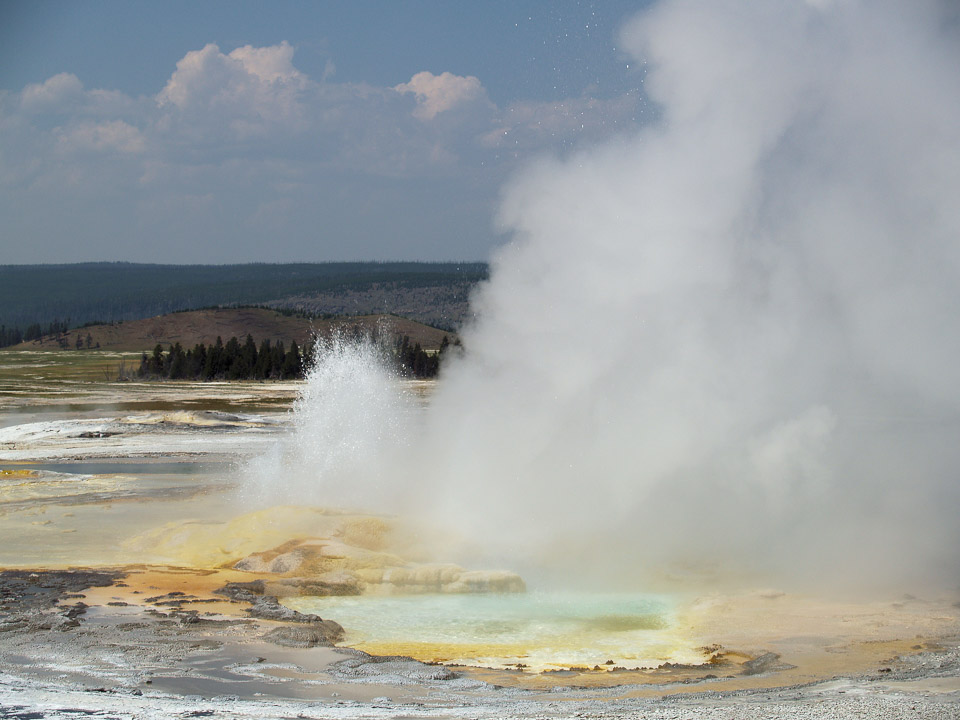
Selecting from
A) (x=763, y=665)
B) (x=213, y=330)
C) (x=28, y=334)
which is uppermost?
(x=28, y=334)

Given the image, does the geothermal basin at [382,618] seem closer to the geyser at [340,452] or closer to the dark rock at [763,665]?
the dark rock at [763,665]

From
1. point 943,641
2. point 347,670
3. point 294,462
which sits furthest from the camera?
point 294,462

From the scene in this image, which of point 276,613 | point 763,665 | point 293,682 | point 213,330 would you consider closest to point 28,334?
point 213,330

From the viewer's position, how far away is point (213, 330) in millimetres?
97875

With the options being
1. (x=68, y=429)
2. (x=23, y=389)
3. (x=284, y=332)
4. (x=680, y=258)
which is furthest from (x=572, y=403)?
(x=284, y=332)

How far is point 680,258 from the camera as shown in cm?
1444

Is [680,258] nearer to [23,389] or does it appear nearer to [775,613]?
[775,613]

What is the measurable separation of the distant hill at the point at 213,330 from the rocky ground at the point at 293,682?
8078cm

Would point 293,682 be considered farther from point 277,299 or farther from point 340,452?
point 277,299

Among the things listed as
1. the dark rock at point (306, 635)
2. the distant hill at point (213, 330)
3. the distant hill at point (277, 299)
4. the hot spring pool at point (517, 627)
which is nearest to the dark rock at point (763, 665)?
the hot spring pool at point (517, 627)

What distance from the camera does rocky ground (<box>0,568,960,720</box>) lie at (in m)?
7.36

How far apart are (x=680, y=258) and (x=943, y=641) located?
6556mm

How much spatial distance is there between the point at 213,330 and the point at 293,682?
305 ft

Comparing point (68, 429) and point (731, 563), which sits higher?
point (68, 429)
